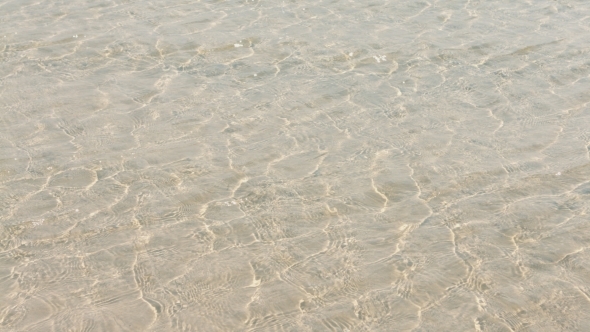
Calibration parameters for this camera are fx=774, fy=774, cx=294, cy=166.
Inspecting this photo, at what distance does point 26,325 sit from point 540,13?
6073 mm

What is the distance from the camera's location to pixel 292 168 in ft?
16.3

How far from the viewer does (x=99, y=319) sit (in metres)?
3.58

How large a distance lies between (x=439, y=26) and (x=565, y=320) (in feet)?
14.1

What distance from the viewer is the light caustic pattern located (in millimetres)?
3773

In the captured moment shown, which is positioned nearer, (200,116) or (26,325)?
(26,325)

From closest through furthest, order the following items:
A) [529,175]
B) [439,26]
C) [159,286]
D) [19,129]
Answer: [159,286]
[529,175]
[19,129]
[439,26]

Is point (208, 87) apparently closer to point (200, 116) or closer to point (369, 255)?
point (200, 116)

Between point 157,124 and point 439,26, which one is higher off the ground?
point 157,124

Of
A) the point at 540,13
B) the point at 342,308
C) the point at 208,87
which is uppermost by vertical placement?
the point at 342,308

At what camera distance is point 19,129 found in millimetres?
5355

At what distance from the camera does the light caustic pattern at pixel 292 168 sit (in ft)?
12.4

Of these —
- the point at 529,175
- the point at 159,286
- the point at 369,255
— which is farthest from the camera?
the point at 529,175

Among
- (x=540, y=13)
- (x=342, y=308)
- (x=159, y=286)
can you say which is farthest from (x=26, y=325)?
(x=540, y=13)

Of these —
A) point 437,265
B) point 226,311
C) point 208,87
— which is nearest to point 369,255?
point 437,265
